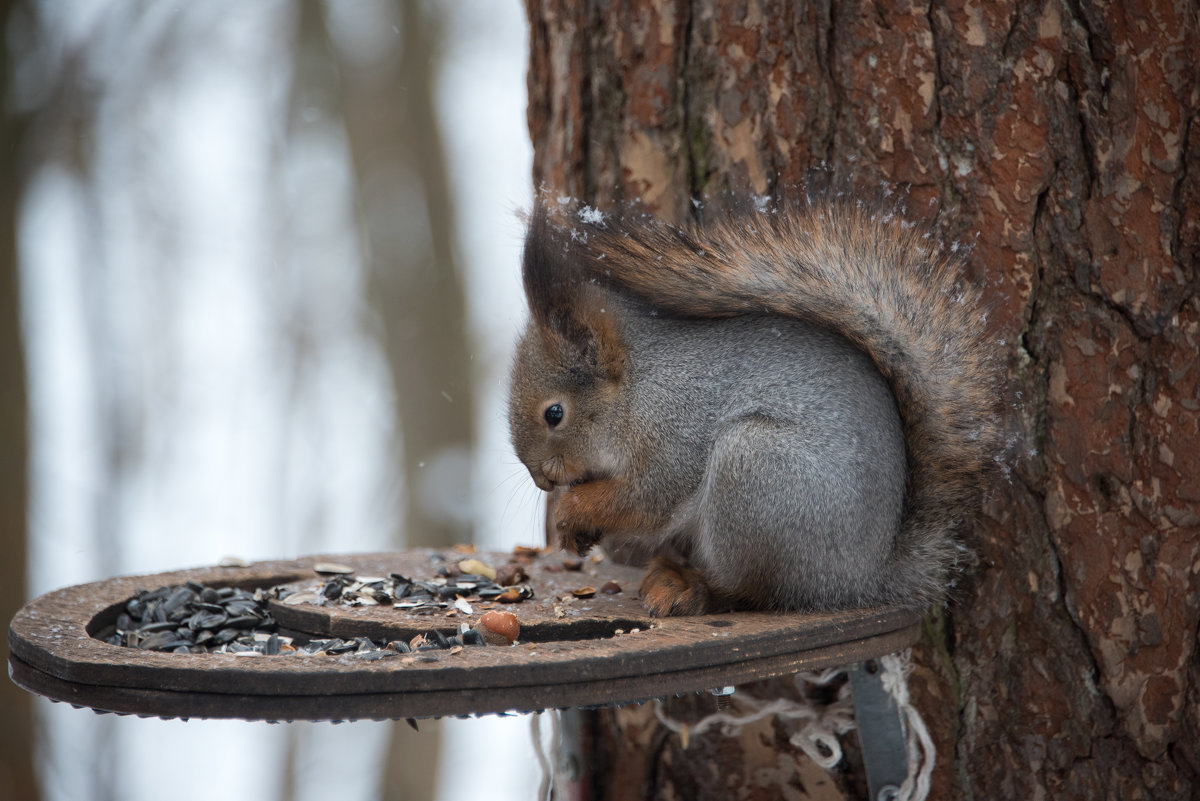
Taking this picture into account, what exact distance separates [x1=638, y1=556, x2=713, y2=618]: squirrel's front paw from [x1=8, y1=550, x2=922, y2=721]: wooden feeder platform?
3 centimetres

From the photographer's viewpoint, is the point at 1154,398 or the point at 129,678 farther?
the point at 1154,398

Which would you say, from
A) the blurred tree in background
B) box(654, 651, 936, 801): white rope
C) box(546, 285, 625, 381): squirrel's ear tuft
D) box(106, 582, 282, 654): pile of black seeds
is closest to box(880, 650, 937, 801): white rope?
box(654, 651, 936, 801): white rope

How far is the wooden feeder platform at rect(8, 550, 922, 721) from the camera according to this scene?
760 millimetres

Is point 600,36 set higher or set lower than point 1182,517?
higher

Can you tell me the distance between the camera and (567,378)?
4.23 feet

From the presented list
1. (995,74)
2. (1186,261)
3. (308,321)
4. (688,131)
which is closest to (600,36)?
(688,131)

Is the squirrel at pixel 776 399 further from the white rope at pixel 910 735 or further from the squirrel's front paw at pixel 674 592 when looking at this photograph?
the white rope at pixel 910 735

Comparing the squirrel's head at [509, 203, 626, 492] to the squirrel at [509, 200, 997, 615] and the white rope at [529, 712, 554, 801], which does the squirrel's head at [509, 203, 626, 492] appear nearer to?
the squirrel at [509, 200, 997, 615]

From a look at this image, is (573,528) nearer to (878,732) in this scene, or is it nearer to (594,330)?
(594,330)

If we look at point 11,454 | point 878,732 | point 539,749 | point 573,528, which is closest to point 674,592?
point 573,528

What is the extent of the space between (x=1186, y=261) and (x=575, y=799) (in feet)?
3.60

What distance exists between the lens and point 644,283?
1.19m

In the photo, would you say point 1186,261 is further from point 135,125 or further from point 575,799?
point 135,125

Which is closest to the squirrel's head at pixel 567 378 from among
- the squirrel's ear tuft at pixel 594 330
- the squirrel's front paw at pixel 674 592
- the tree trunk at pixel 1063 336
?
the squirrel's ear tuft at pixel 594 330
